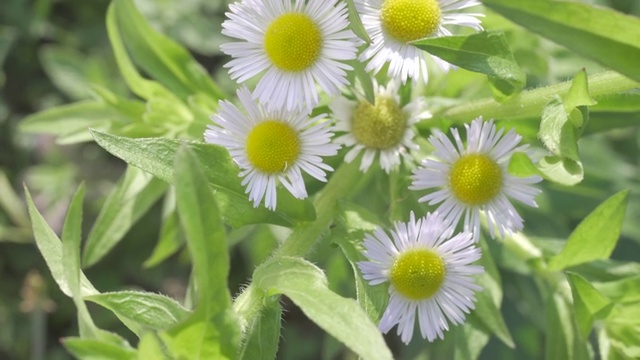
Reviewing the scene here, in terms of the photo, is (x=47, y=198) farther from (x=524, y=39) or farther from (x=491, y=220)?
(x=491, y=220)

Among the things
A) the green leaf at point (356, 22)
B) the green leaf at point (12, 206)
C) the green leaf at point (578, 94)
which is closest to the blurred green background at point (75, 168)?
the green leaf at point (12, 206)

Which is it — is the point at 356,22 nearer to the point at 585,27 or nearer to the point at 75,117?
the point at 585,27

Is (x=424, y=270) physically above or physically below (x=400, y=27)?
below

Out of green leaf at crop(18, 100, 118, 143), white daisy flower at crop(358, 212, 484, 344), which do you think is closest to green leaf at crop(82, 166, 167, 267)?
green leaf at crop(18, 100, 118, 143)

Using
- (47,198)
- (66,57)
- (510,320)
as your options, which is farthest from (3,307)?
(510,320)

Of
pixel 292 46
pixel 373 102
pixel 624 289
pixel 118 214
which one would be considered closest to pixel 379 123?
pixel 373 102

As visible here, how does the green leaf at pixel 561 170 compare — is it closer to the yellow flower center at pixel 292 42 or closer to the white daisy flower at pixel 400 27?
the white daisy flower at pixel 400 27
